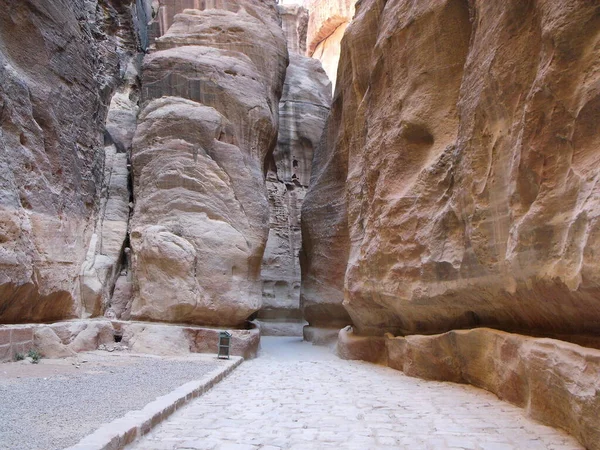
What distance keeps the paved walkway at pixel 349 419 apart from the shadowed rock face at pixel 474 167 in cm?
102

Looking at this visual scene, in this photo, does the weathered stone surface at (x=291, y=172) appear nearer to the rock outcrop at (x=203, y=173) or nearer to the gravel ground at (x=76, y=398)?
the rock outcrop at (x=203, y=173)

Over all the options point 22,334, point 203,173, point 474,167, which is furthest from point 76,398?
point 203,173

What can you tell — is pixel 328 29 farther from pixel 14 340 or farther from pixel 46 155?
Result: pixel 14 340

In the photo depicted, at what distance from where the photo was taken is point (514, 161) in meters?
4.81

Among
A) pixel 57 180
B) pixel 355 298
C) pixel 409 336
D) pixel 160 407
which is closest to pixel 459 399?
pixel 409 336

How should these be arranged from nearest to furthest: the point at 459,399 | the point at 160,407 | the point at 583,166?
the point at 583,166 < the point at 160,407 < the point at 459,399

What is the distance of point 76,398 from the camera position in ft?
14.5

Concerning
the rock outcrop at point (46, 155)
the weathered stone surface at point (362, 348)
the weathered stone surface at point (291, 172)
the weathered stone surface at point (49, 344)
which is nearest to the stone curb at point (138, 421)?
the weathered stone surface at point (49, 344)

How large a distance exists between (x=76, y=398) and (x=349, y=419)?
2539 millimetres

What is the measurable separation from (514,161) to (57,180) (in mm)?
7411

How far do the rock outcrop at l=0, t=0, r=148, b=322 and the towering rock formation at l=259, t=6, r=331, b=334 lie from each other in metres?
11.2

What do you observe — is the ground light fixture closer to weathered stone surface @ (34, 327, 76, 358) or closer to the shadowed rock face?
weathered stone surface @ (34, 327, 76, 358)

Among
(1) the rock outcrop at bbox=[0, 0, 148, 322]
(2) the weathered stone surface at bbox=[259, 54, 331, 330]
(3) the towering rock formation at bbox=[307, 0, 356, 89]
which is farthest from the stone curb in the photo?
(3) the towering rock formation at bbox=[307, 0, 356, 89]

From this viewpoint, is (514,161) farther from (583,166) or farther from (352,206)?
(352,206)
